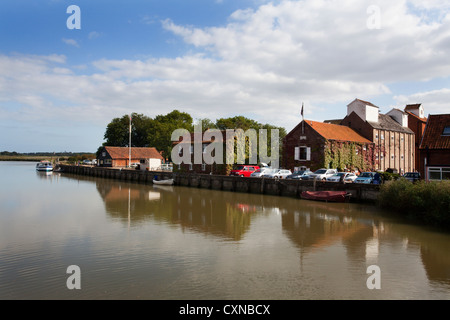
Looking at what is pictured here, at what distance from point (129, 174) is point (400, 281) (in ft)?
180

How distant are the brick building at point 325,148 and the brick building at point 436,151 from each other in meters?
16.2

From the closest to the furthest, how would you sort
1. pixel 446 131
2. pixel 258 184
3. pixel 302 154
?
pixel 446 131 < pixel 258 184 < pixel 302 154

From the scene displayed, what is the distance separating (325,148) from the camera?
4403 centimetres

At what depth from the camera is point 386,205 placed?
84.4 feet

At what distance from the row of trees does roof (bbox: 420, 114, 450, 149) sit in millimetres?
48147

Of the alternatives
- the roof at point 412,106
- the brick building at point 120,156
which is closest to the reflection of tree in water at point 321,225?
the roof at point 412,106

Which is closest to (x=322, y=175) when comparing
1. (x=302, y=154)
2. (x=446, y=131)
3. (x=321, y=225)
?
(x=302, y=154)

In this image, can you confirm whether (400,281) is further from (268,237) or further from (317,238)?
(268,237)

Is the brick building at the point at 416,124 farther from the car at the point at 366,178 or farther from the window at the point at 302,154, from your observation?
the car at the point at 366,178

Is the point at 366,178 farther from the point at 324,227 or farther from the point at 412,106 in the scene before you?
the point at 412,106

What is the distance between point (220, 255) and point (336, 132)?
38.0 meters
